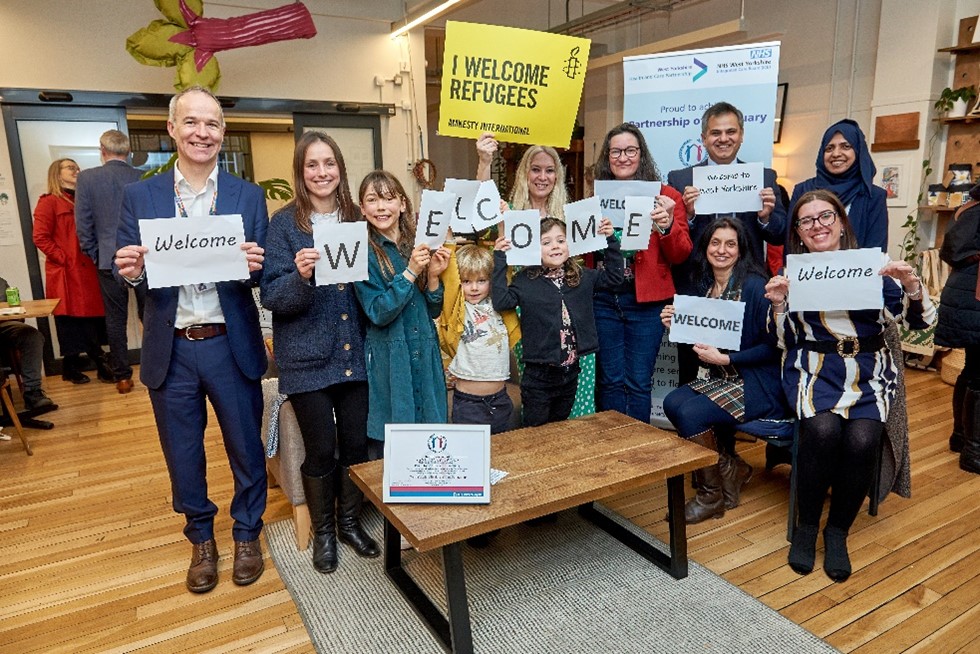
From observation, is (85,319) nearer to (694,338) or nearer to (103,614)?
(103,614)

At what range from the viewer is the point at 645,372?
281cm

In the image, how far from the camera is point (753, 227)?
9.16ft

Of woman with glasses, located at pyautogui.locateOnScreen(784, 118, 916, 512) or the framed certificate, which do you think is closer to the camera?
the framed certificate

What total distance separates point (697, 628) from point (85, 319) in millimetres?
4867

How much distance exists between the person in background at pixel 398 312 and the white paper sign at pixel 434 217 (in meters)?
0.03

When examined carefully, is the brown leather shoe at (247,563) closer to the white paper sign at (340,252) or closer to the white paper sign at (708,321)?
the white paper sign at (340,252)

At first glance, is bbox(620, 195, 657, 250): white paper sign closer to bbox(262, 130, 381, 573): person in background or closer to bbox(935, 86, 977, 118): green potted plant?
bbox(262, 130, 381, 573): person in background

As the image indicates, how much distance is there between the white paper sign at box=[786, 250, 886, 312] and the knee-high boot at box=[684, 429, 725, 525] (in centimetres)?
76

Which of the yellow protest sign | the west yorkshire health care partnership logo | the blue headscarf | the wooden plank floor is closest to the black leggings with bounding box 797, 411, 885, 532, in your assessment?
the wooden plank floor

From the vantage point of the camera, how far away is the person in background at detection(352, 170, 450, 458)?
84.4 inches

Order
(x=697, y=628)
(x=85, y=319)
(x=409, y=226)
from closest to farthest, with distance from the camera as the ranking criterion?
(x=697, y=628) < (x=409, y=226) < (x=85, y=319)

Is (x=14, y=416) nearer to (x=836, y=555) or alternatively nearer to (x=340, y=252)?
(x=340, y=252)

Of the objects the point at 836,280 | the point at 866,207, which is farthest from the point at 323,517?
the point at 866,207

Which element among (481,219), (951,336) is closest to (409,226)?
(481,219)
